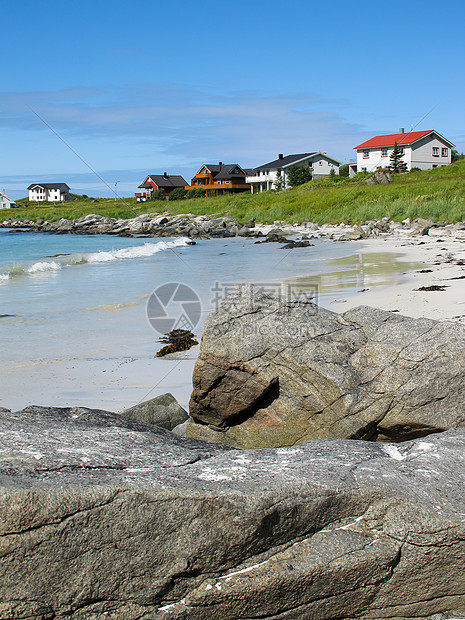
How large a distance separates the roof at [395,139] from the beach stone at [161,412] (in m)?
72.6

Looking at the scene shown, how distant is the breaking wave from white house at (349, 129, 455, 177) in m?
45.6

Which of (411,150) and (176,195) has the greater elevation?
(411,150)

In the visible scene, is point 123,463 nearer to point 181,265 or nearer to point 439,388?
point 439,388

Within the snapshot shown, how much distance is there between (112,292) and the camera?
59.6ft

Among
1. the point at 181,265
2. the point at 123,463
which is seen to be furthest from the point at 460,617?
the point at 181,265

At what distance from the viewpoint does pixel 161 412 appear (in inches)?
257

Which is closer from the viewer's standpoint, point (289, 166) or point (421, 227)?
point (421, 227)

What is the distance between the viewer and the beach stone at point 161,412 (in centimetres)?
638

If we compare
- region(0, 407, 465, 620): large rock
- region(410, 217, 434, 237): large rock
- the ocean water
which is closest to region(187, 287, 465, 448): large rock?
the ocean water

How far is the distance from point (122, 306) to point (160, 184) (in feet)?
352

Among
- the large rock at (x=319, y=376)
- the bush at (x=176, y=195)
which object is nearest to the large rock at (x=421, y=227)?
the large rock at (x=319, y=376)
